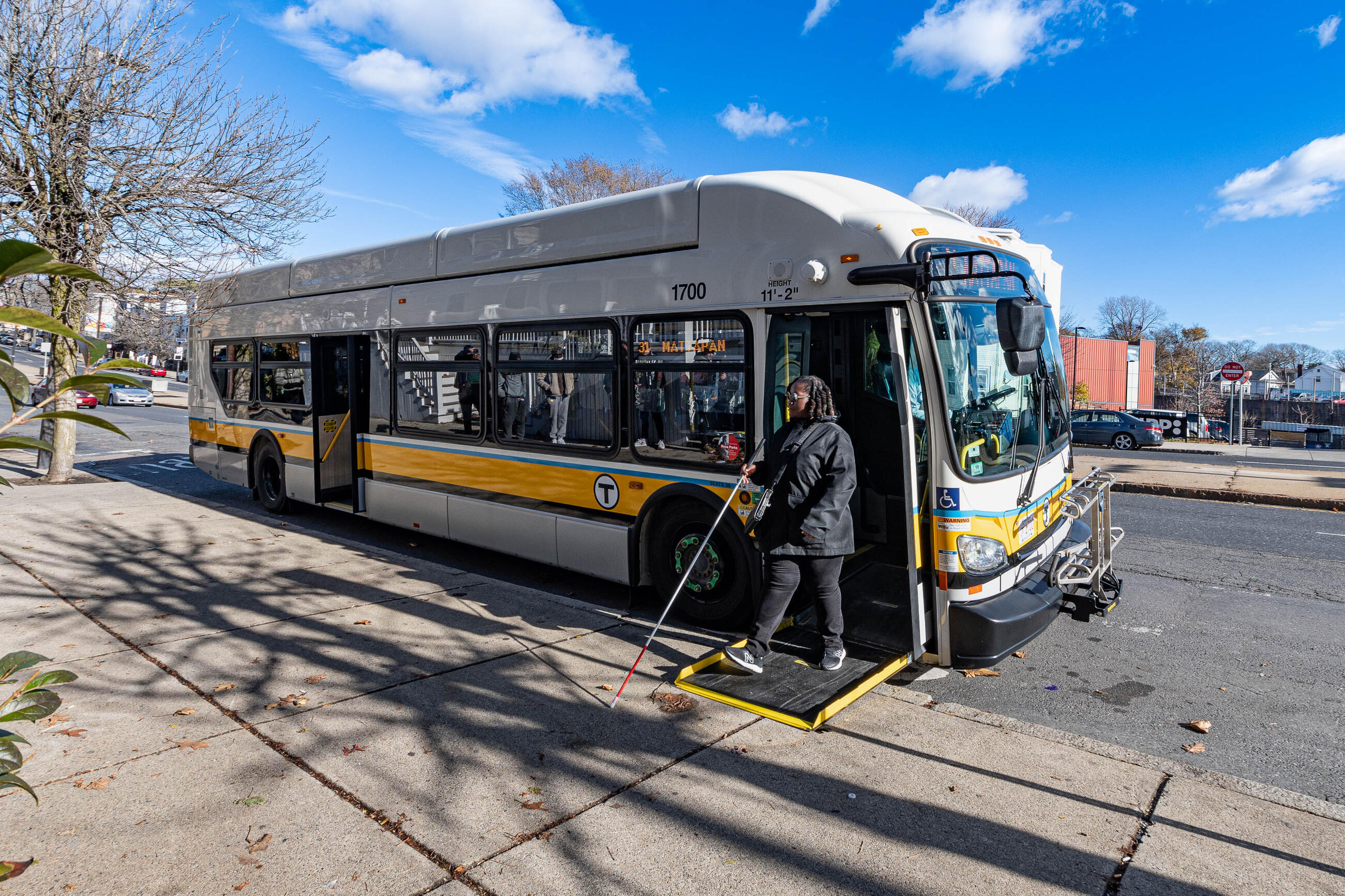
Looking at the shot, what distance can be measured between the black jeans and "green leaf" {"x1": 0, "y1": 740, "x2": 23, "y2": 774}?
3.91m

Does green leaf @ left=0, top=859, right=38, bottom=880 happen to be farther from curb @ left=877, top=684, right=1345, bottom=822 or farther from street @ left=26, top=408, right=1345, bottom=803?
curb @ left=877, top=684, right=1345, bottom=822

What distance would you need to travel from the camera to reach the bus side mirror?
15.4ft

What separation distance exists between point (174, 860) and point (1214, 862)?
4.35 m

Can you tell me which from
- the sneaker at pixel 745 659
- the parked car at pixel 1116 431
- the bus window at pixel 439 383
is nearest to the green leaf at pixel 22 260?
the sneaker at pixel 745 659

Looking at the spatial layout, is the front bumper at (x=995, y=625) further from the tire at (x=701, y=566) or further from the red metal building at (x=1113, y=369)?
the red metal building at (x=1113, y=369)

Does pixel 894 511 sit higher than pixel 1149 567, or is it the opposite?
pixel 894 511

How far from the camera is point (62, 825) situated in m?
3.51

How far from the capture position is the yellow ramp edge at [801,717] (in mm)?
4621

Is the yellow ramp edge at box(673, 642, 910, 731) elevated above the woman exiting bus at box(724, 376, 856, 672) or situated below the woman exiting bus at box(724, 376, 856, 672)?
below

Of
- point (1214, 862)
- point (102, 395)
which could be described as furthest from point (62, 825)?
point (1214, 862)

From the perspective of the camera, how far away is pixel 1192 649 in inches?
243

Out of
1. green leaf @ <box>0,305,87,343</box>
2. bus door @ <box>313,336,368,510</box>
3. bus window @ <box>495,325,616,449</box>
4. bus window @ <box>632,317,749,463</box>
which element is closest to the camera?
green leaf @ <box>0,305,87,343</box>

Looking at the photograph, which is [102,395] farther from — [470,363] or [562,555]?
[470,363]

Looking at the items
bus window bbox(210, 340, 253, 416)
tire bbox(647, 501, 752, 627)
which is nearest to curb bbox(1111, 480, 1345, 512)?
tire bbox(647, 501, 752, 627)
